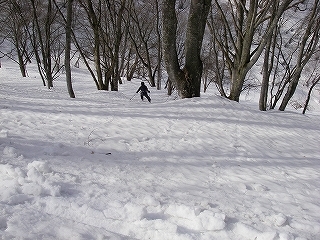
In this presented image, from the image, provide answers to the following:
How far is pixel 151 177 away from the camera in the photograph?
3053 mm

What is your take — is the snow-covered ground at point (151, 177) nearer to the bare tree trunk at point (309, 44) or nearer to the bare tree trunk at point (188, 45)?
the bare tree trunk at point (188, 45)

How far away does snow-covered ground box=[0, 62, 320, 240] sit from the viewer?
2.17 metres

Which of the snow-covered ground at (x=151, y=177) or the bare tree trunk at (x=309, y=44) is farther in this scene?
the bare tree trunk at (x=309, y=44)

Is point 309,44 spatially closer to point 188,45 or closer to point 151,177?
point 188,45

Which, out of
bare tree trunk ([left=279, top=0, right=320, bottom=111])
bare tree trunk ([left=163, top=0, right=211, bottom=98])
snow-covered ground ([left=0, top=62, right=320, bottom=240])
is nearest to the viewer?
snow-covered ground ([left=0, top=62, right=320, bottom=240])

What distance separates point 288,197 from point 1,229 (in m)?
2.91

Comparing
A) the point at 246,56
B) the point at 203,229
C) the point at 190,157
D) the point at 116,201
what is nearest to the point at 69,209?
the point at 116,201

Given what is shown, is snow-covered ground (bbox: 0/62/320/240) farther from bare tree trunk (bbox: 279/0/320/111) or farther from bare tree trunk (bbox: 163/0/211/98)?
bare tree trunk (bbox: 279/0/320/111)

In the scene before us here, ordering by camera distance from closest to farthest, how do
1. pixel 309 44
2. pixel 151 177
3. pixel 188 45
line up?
1. pixel 151 177
2. pixel 188 45
3. pixel 309 44

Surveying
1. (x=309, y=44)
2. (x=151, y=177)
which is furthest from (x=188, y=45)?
(x=309, y=44)

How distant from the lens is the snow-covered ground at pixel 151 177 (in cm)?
217

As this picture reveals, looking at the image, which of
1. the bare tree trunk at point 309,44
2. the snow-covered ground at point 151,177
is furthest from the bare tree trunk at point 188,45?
the bare tree trunk at point 309,44

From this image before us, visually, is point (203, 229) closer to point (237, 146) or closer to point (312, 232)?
point (312, 232)

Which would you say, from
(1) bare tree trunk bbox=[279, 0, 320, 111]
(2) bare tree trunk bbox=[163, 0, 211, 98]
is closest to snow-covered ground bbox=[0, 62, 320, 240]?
(2) bare tree trunk bbox=[163, 0, 211, 98]
